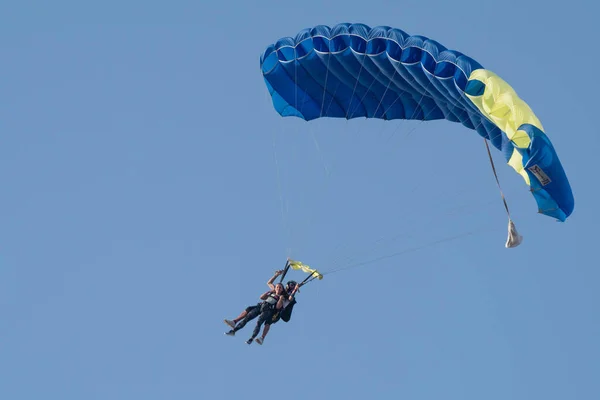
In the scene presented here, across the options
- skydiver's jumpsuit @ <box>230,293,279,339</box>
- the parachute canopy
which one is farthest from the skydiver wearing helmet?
the parachute canopy

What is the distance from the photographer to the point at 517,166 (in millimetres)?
26672

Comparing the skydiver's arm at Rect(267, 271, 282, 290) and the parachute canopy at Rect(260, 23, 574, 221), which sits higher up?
the parachute canopy at Rect(260, 23, 574, 221)

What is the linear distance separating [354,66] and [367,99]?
1.06 meters

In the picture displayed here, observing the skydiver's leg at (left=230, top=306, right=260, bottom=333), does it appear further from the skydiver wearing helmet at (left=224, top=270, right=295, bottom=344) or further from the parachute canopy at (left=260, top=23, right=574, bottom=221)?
the parachute canopy at (left=260, top=23, right=574, bottom=221)

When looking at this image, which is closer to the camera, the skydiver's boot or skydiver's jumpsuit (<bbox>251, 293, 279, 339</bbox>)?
the skydiver's boot

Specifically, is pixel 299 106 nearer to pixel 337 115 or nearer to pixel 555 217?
pixel 337 115

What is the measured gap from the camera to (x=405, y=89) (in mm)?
29484

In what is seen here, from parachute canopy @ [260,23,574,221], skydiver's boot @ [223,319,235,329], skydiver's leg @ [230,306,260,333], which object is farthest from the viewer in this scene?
skydiver's leg @ [230,306,260,333]

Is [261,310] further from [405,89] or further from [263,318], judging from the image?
[405,89]

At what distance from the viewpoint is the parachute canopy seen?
26500 millimetres

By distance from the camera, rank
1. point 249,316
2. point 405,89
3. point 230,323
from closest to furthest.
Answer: point 230,323 < point 249,316 < point 405,89

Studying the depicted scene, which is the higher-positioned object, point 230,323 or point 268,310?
point 268,310

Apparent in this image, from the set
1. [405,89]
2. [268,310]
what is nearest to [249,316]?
[268,310]

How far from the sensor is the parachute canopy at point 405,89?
26500 mm
